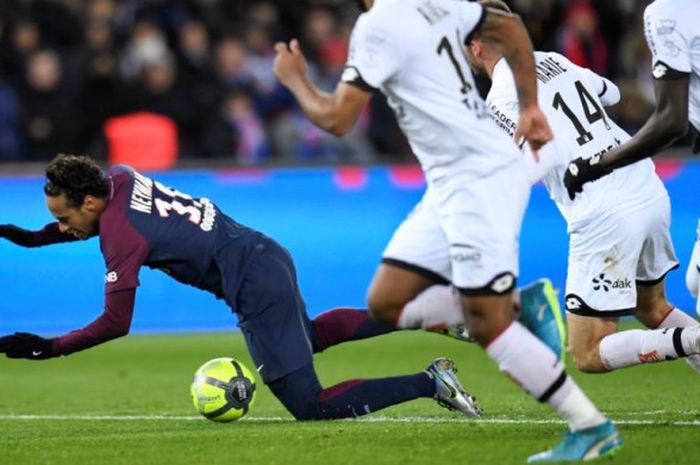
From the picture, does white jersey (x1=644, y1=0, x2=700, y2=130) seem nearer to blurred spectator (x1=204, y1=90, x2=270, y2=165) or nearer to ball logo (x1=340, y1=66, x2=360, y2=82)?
ball logo (x1=340, y1=66, x2=360, y2=82)

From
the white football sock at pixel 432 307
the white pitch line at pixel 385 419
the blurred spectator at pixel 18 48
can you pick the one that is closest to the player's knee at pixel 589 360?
the white pitch line at pixel 385 419

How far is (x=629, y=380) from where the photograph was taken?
1068cm

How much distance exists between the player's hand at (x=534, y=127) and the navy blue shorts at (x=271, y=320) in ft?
6.51

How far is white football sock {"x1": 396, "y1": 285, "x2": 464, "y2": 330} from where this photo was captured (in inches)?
272

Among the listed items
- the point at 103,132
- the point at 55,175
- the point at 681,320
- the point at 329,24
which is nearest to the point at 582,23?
the point at 329,24

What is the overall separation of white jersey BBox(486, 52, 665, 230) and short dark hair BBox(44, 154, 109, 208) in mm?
2357

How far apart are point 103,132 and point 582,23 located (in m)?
6.12

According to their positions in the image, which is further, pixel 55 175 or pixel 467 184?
pixel 55 175

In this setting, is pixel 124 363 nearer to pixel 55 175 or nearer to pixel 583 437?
pixel 55 175

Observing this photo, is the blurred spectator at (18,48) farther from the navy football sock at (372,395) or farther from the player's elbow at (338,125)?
the player's elbow at (338,125)

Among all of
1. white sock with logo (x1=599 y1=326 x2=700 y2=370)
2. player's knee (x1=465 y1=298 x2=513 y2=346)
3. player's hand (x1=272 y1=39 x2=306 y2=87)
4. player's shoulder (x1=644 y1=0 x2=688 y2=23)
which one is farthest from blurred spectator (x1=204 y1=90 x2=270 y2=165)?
player's knee (x1=465 y1=298 x2=513 y2=346)

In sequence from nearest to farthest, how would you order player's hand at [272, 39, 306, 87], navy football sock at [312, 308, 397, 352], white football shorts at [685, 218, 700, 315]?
player's hand at [272, 39, 306, 87], white football shorts at [685, 218, 700, 315], navy football sock at [312, 308, 397, 352]

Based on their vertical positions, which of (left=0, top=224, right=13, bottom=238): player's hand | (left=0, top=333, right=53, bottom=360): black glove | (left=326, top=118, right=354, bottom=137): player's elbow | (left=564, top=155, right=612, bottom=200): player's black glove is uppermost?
(left=326, top=118, right=354, bottom=137): player's elbow

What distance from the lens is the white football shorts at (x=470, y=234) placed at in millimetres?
6523
